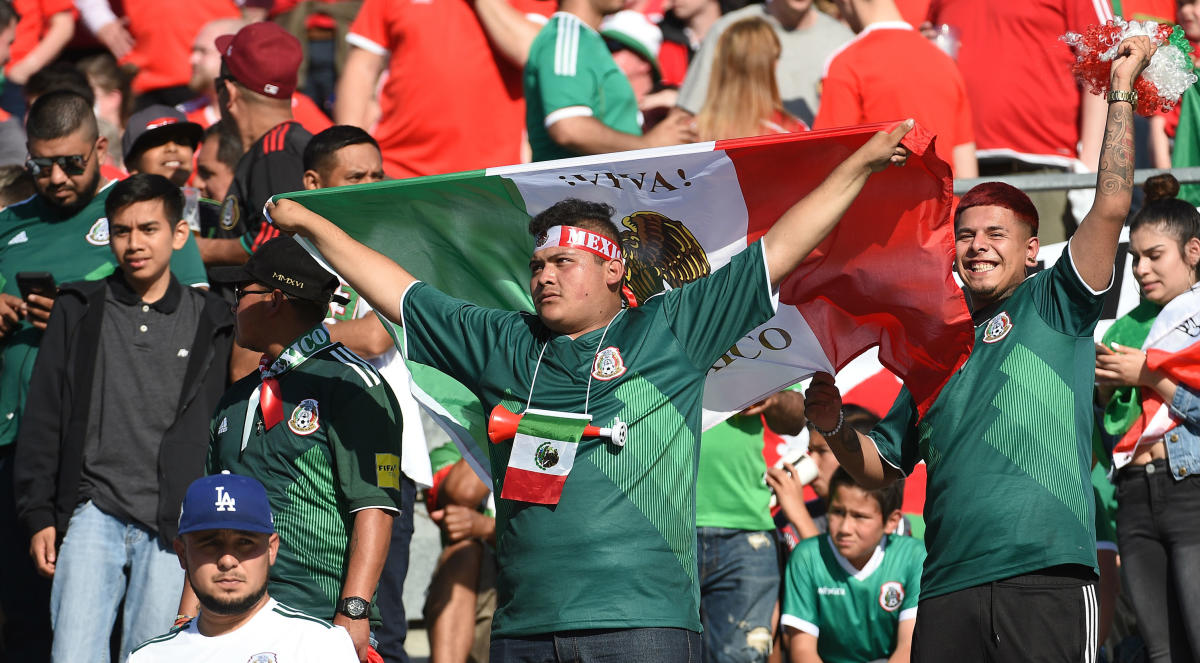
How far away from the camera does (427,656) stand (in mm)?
8914

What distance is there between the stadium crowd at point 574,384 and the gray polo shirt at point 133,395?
1 centimetres

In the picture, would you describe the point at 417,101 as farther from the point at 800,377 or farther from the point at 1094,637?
the point at 1094,637

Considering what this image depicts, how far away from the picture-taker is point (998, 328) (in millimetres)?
5195

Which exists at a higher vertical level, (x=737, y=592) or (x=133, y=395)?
(x=133, y=395)

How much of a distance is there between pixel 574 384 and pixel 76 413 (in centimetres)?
258

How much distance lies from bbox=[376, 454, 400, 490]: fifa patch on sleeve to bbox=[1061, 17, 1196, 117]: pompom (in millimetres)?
2741

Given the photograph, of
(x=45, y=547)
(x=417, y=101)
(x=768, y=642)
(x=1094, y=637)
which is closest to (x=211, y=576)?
(x=45, y=547)

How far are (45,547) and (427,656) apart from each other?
3193 millimetres

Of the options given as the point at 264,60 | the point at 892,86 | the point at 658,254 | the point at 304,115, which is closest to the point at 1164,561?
the point at 658,254

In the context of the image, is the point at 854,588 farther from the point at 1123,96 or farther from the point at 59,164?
the point at 59,164

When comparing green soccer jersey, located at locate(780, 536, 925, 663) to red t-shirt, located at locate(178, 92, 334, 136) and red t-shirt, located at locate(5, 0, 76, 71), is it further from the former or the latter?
red t-shirt, located at locate(5, 0, 76, 71)

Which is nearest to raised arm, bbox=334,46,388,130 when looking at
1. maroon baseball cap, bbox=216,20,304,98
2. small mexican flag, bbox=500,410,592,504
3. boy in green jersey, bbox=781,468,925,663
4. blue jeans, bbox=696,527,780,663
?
maroon baseball cap, bbox=216,20,304,98

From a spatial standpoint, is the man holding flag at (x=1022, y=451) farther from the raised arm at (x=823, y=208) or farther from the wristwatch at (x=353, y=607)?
the wristwatch at (x=353, y=607)

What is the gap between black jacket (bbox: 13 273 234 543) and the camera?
6.14 meters
